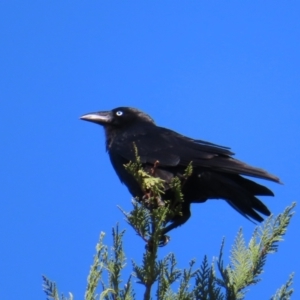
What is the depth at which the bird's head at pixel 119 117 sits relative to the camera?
6.71m

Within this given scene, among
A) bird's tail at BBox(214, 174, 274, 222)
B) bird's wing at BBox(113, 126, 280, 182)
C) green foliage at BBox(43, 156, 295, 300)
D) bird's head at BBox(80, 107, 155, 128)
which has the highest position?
bird's head at BBox(80, 107, 155, 128)

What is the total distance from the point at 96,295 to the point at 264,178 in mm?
2036

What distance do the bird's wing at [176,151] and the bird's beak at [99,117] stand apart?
0.69m

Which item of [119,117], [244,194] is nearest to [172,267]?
[244,194]

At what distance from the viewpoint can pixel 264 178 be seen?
446 centimetres

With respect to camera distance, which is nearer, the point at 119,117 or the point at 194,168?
the point at 194,168

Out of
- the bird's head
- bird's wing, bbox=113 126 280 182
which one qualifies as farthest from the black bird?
the bird's head

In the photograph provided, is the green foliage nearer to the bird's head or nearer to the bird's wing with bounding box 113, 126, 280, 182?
the bird's wing with bounding box 113, 126, 280, 182

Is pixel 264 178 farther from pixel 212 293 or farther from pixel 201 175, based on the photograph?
pixel 212 293

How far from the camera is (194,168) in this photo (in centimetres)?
517

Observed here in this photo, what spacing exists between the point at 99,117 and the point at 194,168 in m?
1.92

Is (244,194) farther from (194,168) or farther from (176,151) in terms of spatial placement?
(176,151)

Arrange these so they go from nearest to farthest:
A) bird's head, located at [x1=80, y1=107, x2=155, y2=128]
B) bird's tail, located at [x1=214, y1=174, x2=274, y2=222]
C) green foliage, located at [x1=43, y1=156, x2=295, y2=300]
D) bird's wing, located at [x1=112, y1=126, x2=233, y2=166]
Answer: green foliage, located at [x1=43, y1=156, x2=295, y2=300] → bird's tail, located at [x1=214, y1=174, x2=274, y2=222] → bird's wing, located at [x1=112, y1=126, x2=233, y2=166] → bird's head, located at [x1=80, y1=107, x2=155, y2=128]

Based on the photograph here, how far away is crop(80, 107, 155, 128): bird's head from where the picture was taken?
671 centimetres
